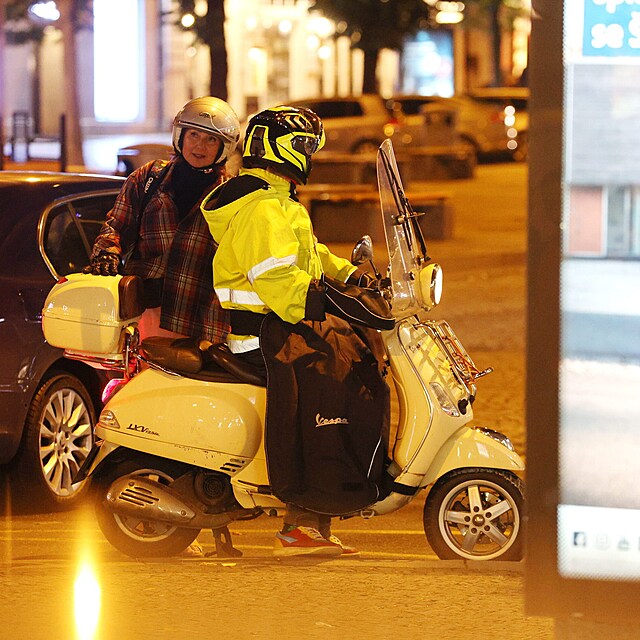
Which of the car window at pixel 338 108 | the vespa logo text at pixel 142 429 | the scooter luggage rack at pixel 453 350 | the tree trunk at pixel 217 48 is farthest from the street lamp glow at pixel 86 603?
the car window at pixel 338 108

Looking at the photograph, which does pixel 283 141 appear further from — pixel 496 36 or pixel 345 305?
pixel 496 36

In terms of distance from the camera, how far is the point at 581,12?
343 centimetres

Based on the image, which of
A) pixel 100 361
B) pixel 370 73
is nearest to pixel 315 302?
pixel 100 361

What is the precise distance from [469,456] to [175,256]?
5.31 feet

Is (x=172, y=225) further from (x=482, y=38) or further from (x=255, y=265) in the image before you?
(x=482, y=38)

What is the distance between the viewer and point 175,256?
6.17 metres

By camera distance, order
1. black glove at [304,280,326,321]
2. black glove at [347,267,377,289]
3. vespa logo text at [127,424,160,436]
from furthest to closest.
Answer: black glove at [347,267,377,289]
vespa logo text at [127,424,160,436]
black glove at [304,280,326,321]

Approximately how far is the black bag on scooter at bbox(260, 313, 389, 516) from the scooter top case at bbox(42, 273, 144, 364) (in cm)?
71

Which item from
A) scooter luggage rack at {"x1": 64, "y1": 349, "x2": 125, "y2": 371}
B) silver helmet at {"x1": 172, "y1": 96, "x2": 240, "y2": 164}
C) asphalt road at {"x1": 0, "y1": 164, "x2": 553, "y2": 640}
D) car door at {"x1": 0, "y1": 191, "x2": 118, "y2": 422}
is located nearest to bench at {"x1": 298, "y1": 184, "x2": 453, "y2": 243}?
car door at {"x1": 0, "y1": 191, "x2": 118, "y2": 422}

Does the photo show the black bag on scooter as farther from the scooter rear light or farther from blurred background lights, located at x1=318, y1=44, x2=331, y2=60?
blurred background lights, located at x1=318, y1=44, x2=331, y2=60

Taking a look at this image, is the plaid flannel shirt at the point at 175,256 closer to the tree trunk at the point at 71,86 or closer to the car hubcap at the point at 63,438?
the car hubcap at the point at 63,438

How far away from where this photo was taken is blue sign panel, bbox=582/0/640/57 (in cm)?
342

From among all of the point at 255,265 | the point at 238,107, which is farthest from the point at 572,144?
the point at 238,107

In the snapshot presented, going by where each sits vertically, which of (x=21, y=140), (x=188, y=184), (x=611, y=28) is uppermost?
(x=21, y=140)
